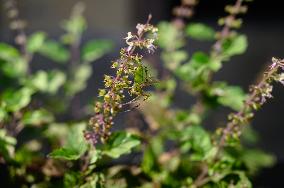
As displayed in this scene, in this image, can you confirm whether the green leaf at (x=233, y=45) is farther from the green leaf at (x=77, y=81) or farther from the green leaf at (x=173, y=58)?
the green leaf at (x=77, y=81)

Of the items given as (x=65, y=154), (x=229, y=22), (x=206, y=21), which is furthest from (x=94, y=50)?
(x=206, y=21)

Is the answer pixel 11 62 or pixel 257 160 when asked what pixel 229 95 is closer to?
pixel 257 160

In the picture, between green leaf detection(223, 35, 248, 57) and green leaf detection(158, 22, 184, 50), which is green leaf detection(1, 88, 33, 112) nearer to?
green leaf detection(158, 22, 184, 50)

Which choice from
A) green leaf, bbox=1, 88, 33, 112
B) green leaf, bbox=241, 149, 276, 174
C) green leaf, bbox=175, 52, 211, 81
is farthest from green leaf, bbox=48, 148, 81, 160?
green leaf, bbox=241, 149, 276, 174

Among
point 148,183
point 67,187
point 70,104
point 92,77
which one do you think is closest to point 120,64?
point 67,187

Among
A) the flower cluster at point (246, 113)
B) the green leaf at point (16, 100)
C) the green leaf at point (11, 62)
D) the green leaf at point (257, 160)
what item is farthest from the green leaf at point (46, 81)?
the green leaf at point (257, 160)

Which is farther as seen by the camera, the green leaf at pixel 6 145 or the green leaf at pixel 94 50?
the green leaf at pixel 94 50

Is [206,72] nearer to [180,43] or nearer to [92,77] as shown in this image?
[180,43]
